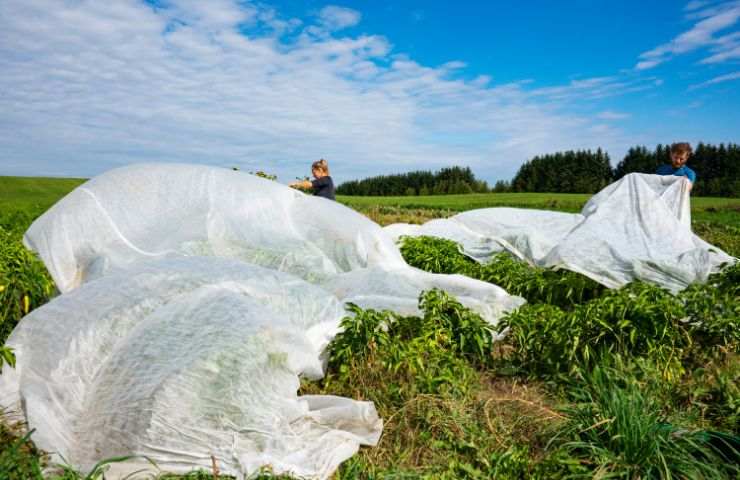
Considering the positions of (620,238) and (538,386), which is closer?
(538,386)

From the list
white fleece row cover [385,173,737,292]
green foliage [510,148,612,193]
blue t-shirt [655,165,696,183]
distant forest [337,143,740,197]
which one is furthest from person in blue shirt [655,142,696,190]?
green foliage [510,148,612,193]

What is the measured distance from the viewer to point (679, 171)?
6.88m

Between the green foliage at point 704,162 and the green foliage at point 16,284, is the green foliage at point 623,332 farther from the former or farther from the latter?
the green foliage at point 704,162

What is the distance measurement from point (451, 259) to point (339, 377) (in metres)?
3.04

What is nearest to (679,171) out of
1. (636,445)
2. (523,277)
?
(523,277)

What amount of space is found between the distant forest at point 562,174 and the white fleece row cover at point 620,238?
42859 mm

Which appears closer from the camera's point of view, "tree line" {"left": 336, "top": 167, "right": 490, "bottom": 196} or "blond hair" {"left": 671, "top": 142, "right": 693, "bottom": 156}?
"blond hair" {"left": 671, "top": 142, "right": 693, "bottom": 156}

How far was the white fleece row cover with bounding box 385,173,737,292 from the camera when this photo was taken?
5.22 m

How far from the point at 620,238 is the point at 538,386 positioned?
297 centimetres

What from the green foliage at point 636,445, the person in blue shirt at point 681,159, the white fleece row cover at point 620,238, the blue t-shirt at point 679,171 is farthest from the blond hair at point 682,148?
the green foliage at point 636,445

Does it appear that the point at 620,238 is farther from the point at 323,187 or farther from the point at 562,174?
the point at 562,174

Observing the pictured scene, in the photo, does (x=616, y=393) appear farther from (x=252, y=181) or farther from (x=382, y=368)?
(x=252, y=181)

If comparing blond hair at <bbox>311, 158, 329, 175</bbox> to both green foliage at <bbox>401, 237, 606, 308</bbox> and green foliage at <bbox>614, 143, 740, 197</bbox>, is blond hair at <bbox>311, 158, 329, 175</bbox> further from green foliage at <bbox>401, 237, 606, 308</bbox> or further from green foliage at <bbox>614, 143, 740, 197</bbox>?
green foliage at <bbox>614, 143, 740, 197</bbox>

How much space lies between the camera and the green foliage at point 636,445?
241cm
